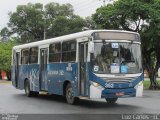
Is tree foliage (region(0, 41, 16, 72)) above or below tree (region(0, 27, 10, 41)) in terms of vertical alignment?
below

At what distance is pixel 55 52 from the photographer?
813 inches

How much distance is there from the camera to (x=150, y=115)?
47.5ft

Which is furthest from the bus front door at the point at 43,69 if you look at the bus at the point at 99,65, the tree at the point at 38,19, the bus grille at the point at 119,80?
the tree at the point at 38,19

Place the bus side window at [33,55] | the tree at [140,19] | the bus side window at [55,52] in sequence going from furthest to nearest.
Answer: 1. the tree at [140,19]
2. the bus side window at [33,55]
3. the bus side window at [55,52]

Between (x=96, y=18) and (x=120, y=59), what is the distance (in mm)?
19676

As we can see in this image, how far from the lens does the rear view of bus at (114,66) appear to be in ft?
55.4

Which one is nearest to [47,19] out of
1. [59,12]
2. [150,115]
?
[59,12]

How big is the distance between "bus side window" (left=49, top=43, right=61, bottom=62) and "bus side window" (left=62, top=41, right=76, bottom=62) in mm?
533

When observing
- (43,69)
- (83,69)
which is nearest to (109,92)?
(83,69)

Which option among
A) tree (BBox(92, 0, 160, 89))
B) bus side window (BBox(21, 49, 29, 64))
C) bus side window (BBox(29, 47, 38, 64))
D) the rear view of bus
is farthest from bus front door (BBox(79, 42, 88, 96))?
tree (BBox(92, 0, 160, 89))

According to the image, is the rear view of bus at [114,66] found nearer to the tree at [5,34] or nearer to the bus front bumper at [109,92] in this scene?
the bus front bumper at [109,92]

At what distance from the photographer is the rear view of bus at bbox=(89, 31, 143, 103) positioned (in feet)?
55.4

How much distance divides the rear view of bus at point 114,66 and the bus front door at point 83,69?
51 centimetres

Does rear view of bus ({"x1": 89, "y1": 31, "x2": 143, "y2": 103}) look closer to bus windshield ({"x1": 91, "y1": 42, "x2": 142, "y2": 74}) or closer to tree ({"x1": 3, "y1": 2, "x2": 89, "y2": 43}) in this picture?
bus windshield ({"x1": 91, "y1": 42, "x2": 142, "y2": 74})
